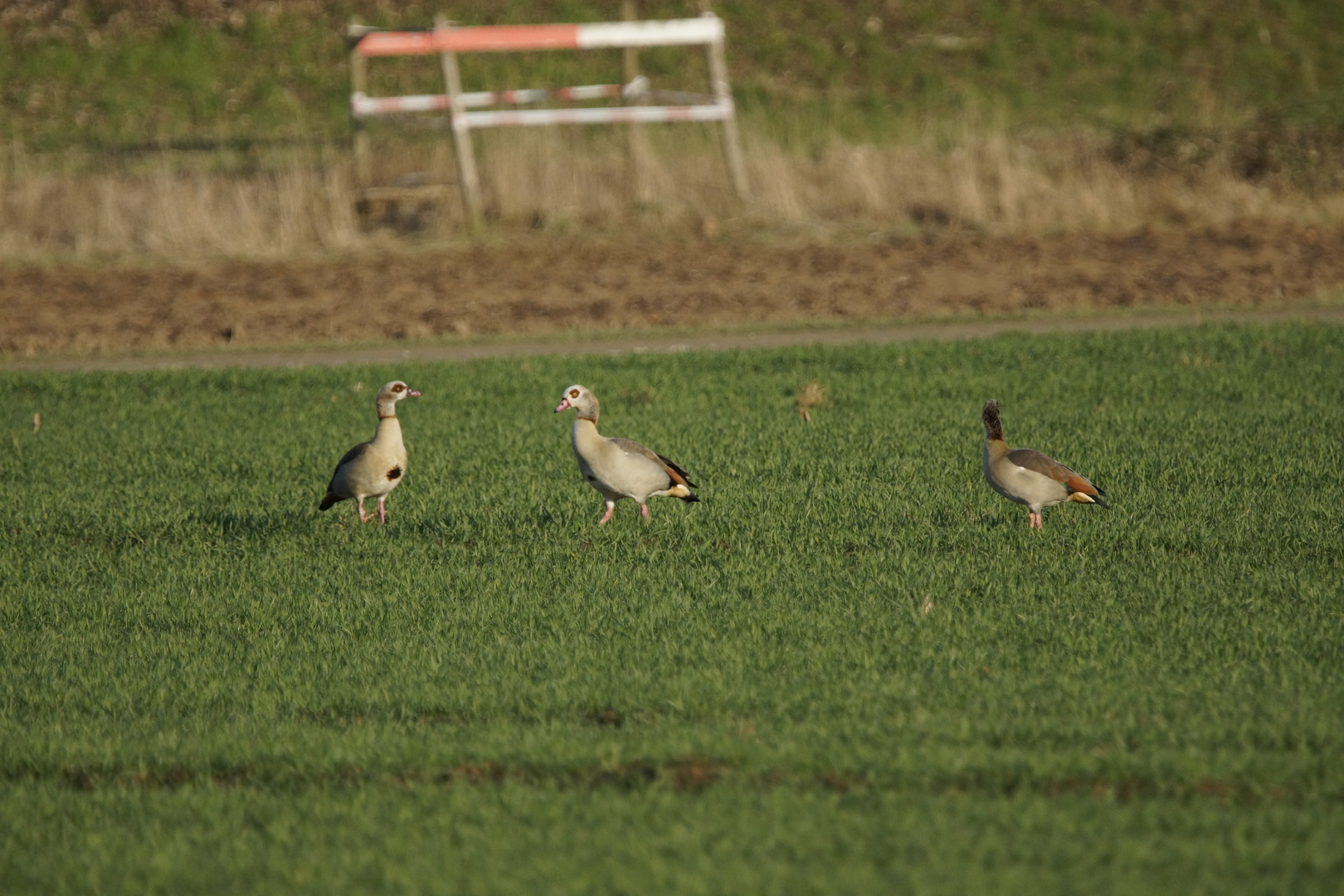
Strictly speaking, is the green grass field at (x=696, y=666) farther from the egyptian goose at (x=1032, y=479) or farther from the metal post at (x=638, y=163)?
the metal post at (x=638, y=163)

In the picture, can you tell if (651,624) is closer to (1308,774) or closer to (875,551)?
(875,551)

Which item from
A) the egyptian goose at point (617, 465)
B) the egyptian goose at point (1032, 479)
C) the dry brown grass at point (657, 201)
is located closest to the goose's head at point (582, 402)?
the egyptian goose at point (617, 465)

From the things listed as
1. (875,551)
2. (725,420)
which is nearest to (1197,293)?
(725,420)

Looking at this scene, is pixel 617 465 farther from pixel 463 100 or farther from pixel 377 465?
pixel 463 100

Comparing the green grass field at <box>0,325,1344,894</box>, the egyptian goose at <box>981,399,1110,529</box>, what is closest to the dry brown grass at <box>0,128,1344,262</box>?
the green grass field at <box>0,325,1344,894</box>

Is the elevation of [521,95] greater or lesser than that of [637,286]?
greater

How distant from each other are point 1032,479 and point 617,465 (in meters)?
2.26

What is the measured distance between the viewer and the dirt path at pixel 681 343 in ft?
48.2

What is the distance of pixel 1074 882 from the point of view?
13.7 feet

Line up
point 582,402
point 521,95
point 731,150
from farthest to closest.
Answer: point 521,95
point 731,150
point 582,402

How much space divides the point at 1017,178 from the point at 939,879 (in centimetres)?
1843

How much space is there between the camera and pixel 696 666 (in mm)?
6043

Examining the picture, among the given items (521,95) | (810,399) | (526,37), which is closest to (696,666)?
(810,399)

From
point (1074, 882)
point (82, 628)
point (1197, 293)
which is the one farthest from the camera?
point (1197, 293)
